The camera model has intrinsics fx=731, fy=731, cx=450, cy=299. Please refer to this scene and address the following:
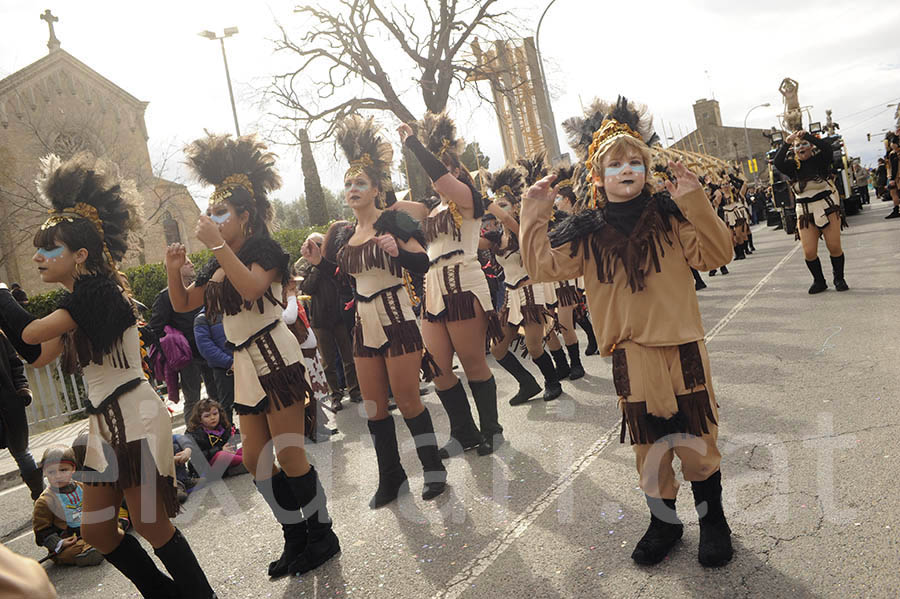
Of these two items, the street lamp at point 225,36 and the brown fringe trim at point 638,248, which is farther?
the street lamp at point 225,36

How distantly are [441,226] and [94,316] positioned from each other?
2.50 meters

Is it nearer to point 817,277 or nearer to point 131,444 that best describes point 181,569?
point 131,444

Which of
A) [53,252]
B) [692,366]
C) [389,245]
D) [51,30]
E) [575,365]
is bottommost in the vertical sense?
[575,365]

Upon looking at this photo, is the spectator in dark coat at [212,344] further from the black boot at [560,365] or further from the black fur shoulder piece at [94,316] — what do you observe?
the black fur shoulder piece at [94,316]

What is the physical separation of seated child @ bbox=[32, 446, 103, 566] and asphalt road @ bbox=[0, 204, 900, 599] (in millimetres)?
104

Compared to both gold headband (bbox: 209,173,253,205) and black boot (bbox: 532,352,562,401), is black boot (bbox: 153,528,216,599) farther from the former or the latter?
black boot (bbox: 532,352,562,401)

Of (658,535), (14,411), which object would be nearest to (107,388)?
(658,535)

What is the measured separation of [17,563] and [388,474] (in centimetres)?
337

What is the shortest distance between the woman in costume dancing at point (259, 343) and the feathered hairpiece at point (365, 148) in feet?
2.76

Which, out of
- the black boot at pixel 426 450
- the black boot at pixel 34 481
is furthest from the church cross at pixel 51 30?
the black boot at pixel 426 450

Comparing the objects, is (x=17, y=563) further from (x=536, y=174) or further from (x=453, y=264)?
(x=536, y=174)

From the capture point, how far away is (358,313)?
175 inches

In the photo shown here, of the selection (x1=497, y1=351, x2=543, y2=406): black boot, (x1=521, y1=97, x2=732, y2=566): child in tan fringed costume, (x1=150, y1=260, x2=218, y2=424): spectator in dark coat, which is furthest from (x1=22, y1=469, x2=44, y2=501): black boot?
(x1=521, y1=97, x2=732, y2=566): child in tan fringed costume

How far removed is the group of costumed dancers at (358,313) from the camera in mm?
3037
